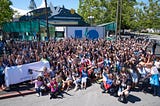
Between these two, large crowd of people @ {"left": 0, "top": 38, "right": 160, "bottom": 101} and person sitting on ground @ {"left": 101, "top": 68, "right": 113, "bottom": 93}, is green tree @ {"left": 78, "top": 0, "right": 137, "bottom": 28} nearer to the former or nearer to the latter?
large crowd of people @ {"left": 0, "top": 38, "right": 160, "bottom": 101}

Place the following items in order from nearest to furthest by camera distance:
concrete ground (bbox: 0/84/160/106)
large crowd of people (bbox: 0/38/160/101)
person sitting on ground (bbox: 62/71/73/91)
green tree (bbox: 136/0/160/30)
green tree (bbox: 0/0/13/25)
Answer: concrete ground (bbox: 0/84/160/106) < large crowd of people (bbox: 0/38/160/101) < person sitting on ground (bbox: 62/71/73/91) < green tree (bbox: 0/0/13/25) < green tree (bbox: 136/0/160/30)

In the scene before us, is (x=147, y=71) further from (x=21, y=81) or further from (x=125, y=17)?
(x=125, y=17)

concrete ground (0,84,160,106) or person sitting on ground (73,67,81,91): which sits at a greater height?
person sitting on ground (73,67,81,91)

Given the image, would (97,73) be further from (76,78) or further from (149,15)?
(149,15)

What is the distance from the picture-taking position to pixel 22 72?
12.5 m

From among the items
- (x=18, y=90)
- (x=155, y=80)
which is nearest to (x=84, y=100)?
(x=18, y=90)

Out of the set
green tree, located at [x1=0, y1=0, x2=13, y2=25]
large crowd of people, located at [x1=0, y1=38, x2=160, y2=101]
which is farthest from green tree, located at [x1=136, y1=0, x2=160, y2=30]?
large crowd of people, located at [x1=0, y1=38, x2=160, y2=101]

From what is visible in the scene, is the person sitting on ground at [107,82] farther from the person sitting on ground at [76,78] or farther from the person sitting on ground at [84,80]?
the person sitting on ground at [76,78]

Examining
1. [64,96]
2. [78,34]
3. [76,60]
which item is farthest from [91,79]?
[78,34]

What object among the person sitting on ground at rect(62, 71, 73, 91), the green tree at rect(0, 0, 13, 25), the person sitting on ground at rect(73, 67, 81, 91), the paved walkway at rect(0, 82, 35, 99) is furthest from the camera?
the green tree at rect(0, 0, 13, 25)

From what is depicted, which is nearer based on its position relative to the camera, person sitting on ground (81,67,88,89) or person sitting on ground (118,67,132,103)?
person sitting on ground (118,67,132,103)

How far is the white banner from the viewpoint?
11907 millimetres

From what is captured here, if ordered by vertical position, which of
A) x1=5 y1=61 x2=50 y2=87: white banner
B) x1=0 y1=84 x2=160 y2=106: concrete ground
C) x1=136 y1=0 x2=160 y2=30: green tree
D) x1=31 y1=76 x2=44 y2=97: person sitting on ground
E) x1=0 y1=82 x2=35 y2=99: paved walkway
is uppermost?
x1=136 y1=0 x2=160 y2=30: green tree

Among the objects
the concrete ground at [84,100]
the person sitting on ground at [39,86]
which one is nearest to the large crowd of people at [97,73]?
the person sitting on ground at [39,86]
